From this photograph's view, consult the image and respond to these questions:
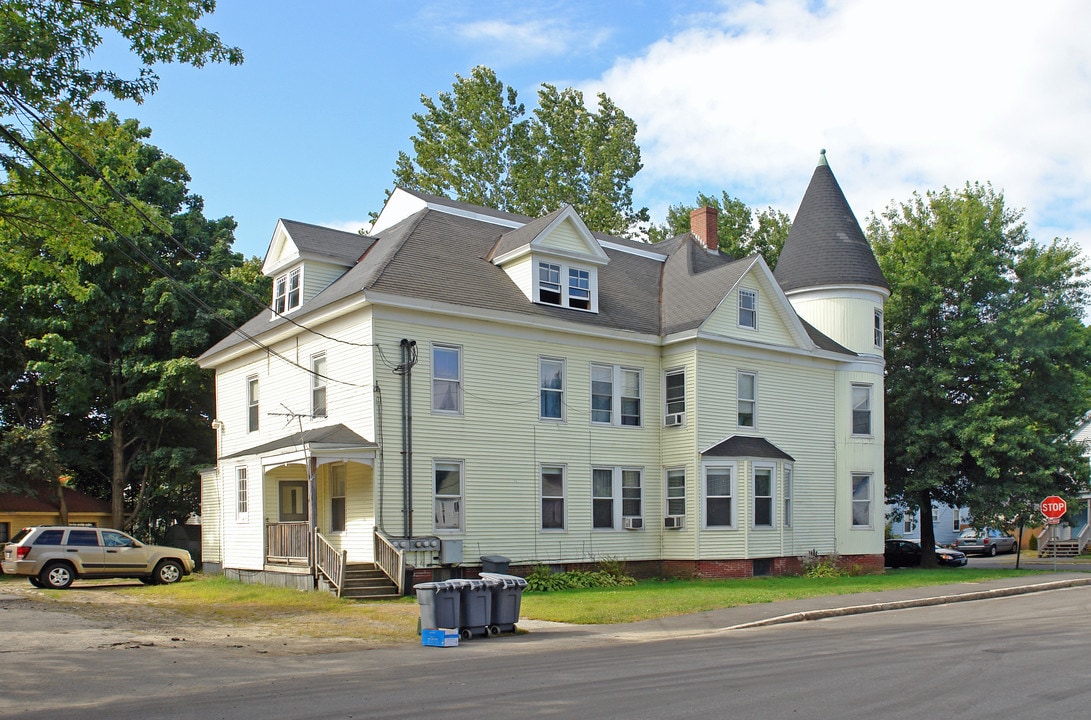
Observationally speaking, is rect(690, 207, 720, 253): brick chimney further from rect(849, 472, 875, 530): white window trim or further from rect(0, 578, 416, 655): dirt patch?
rect(0, 578, 416, 655): dirt patch

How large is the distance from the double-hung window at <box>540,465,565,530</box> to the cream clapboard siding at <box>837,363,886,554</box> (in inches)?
376

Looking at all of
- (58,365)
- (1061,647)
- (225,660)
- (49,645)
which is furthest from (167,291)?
(1061,647)

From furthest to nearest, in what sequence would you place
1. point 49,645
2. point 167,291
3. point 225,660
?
point 167,291 < point 49,645 < point 225,660

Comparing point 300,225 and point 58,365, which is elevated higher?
point 300,225

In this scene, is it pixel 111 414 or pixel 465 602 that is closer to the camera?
pixel 465 602

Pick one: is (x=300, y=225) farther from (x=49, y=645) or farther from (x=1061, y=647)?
(x=1061, y=647)

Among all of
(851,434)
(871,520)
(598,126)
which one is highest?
(598,126)

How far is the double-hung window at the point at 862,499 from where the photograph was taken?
101 feet

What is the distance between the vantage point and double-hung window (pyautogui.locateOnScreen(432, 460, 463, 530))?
23.5m

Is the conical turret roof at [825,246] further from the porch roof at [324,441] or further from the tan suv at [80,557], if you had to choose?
the tan suv at [80,557]

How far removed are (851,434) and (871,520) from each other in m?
2.78

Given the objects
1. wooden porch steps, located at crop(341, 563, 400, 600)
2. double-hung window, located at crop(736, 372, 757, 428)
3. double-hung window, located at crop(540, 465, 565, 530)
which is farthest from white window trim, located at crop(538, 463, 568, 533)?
double-hung window, located at crop(736, 372, 757, 428)

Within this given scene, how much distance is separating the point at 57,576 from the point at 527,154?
101 feet

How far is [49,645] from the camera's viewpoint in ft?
47.0
